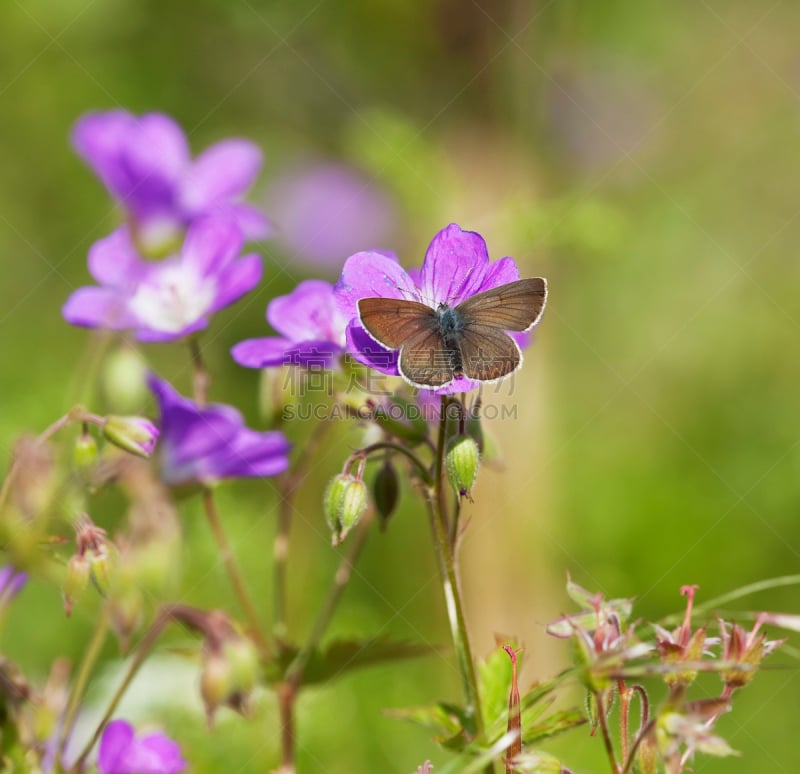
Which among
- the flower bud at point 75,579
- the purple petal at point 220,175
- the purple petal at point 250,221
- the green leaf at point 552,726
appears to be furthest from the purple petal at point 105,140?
the green leaf at point 552,726

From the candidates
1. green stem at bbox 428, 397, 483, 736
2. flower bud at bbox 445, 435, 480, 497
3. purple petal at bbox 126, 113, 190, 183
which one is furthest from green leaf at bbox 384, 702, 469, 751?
purple petal at bbox 126, 113, 190, 183

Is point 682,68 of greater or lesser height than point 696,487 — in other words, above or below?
above

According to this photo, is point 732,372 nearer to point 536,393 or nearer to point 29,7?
point 536,393

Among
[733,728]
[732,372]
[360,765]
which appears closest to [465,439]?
[360,765]

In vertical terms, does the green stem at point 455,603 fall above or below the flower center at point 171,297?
above

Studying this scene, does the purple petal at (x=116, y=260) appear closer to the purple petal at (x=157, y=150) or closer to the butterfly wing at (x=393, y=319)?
the purple petal at (x=157, y=150)

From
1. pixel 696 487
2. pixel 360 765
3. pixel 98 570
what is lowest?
pixel 360 765

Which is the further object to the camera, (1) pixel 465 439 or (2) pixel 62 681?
(2) pixel 62 681

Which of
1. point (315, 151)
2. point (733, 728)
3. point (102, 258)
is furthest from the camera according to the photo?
point (315, 151)
